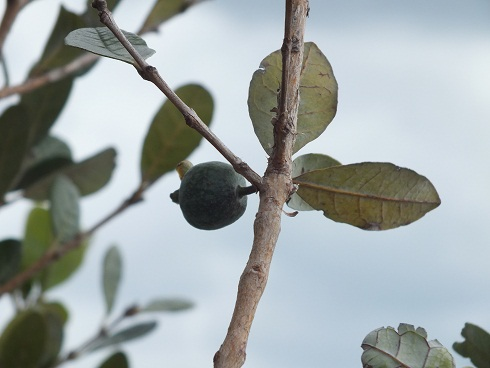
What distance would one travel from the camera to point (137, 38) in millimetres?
811

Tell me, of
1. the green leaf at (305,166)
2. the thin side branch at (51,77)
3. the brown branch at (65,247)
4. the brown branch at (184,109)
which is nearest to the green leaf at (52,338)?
the brown branch at (65,247)

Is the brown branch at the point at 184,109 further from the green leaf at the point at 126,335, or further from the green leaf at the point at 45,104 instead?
the green leaf at the point at 126,335

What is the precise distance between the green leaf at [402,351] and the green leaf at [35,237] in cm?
178

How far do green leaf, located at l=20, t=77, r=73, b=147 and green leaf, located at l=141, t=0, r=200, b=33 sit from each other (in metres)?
0.28

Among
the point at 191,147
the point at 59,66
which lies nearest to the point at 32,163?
the point at 59,66

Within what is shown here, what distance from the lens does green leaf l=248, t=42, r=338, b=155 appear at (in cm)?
91

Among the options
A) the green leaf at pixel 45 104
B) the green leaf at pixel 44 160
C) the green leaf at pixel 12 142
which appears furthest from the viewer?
the green leaf at pixel 44 160

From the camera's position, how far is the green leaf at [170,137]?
6.53ft

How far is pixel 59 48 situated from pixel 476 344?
5.07 feet

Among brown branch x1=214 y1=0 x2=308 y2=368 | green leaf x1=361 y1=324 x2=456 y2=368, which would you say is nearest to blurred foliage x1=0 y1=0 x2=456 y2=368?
green leaf x1=361 y1=324 x2=456 y2=368

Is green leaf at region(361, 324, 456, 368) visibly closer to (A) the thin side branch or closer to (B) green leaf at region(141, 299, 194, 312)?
(A) the thin side branch

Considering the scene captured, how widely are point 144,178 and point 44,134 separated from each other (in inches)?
14.2

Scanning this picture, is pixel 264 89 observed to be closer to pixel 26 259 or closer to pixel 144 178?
pixel 144 178

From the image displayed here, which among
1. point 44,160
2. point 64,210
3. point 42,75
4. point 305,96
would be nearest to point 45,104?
point 42,75
